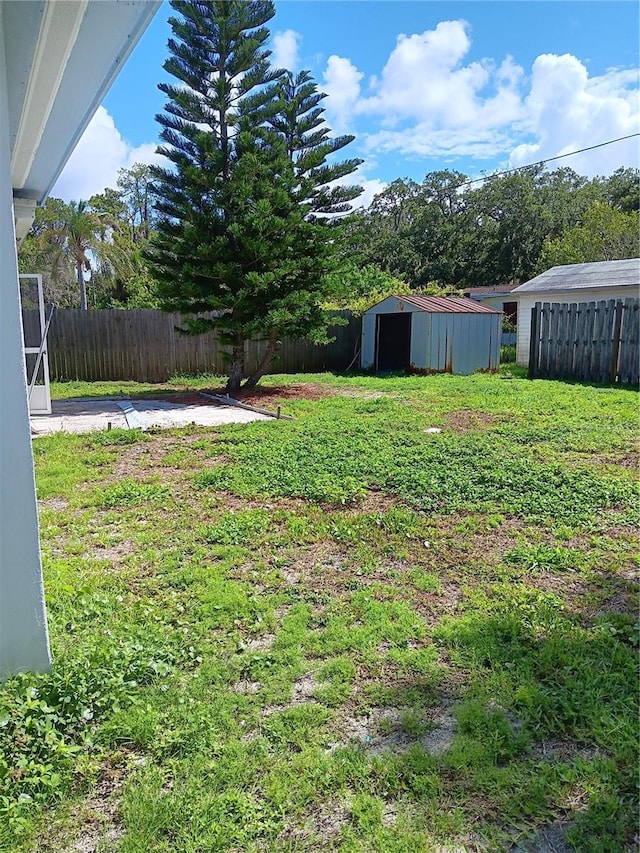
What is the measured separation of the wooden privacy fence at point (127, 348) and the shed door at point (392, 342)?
3.15m

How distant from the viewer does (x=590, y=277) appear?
1366cm

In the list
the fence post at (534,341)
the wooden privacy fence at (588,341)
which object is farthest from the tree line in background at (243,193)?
the wooden privacy fence at (588,341)

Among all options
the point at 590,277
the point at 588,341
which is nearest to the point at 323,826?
the point at 588,341

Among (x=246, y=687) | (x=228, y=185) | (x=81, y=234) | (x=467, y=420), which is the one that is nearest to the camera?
(x=246, y=687)

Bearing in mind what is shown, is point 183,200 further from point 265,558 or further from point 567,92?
point 265,558

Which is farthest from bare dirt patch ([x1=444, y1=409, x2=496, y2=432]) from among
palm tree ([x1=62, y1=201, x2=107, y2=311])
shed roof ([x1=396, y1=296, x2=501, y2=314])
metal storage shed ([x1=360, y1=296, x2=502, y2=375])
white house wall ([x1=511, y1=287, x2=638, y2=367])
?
palm tree ([x1=62, y1=201, x2=107, y2=311])

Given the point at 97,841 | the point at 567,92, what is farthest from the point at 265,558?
the point at 567,92

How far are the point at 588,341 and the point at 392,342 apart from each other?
16.6 feet

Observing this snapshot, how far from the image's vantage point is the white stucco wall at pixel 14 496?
1886 millimetres

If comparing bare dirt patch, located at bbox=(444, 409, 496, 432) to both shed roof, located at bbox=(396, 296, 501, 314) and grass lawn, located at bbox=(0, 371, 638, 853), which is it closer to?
grass lawn, located at bbox=(0, 371, 638, 853)

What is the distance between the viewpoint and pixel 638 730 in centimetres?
180

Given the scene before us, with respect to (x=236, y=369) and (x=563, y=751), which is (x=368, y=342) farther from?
(x=563, y=751)

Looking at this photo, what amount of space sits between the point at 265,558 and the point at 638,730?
198 centimetres

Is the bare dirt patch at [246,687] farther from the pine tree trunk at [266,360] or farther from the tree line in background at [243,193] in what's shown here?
the pine tree trunk at [266,360]
